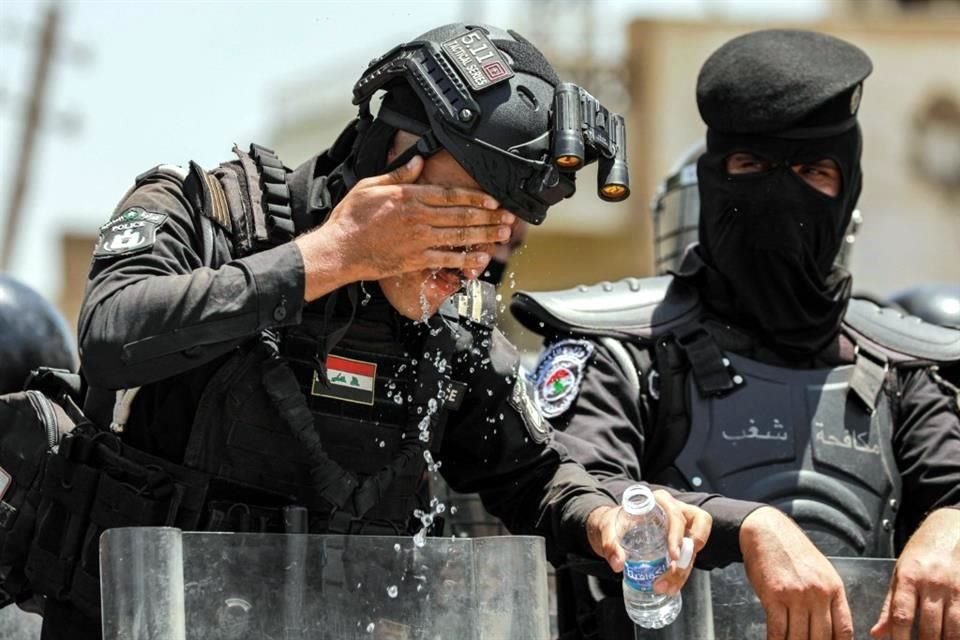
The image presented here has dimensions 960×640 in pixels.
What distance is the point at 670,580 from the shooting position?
3770 millimetres

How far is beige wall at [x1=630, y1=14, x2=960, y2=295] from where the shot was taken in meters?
22.9

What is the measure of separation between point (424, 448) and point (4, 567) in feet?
3.06

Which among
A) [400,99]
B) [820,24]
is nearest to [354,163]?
[400,99]

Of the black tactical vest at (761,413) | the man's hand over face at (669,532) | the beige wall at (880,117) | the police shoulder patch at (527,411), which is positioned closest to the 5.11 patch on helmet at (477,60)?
the police shoulder patch at (527,411)

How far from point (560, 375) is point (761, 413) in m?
0.54

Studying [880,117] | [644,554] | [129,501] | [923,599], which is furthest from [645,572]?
[880,117]

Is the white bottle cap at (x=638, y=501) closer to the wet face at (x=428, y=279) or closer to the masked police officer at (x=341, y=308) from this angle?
the masked police officer at (x=341, y=308)

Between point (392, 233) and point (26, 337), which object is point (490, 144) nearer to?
point (392, 233)

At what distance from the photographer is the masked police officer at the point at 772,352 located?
4.80m

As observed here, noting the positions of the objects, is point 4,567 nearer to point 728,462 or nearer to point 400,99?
point 400,99

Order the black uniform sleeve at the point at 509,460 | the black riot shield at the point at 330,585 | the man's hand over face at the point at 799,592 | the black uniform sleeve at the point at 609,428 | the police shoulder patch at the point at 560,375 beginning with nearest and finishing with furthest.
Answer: the black riot shield at the point at 330,585 < the man's hand over face at the point at 799,592 < the black uniform sleeve at the point at 509,460 < the black uniform sleeve at the point at 609,428 < the police shoulder patch at the point at 560,375

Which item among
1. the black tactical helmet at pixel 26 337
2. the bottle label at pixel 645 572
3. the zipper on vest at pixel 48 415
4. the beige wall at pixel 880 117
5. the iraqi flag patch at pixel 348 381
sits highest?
the iraqi flag patch at pixel 348 381

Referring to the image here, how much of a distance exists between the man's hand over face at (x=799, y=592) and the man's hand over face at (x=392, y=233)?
0.95 metres

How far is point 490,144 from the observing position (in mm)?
3676
